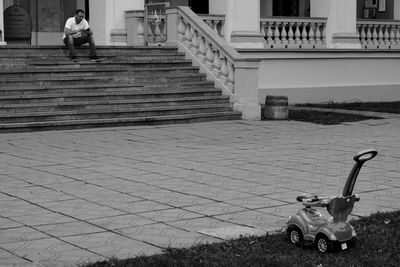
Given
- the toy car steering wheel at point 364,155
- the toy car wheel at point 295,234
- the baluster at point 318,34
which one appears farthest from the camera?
the baluster at point 318,34

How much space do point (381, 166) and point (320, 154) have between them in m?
1.50

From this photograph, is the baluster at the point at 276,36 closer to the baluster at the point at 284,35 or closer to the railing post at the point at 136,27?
the baluster at the point at 284,35

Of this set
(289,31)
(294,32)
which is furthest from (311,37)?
(289,31)

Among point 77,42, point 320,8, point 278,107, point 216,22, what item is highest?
point 320,8

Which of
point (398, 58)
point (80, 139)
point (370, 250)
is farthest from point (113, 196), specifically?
point (398, 58)

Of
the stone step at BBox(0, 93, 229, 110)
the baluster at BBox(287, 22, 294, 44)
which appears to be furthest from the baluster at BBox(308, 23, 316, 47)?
the stone step at BBox(0, 93, 229, 110)

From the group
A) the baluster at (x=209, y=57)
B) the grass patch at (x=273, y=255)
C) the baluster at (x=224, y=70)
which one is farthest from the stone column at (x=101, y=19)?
the grass patch at (x=273, y=255)

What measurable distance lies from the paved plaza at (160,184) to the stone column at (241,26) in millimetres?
6381

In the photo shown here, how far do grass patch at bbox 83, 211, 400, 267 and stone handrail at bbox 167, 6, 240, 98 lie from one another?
1207 centimetres

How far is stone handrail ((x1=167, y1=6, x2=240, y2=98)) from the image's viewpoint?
19047 millimetres

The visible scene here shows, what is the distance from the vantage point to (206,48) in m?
19.9

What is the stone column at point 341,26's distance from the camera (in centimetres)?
2412

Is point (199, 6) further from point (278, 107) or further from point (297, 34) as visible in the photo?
point (278, 107)

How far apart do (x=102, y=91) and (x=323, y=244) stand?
38.5ft
